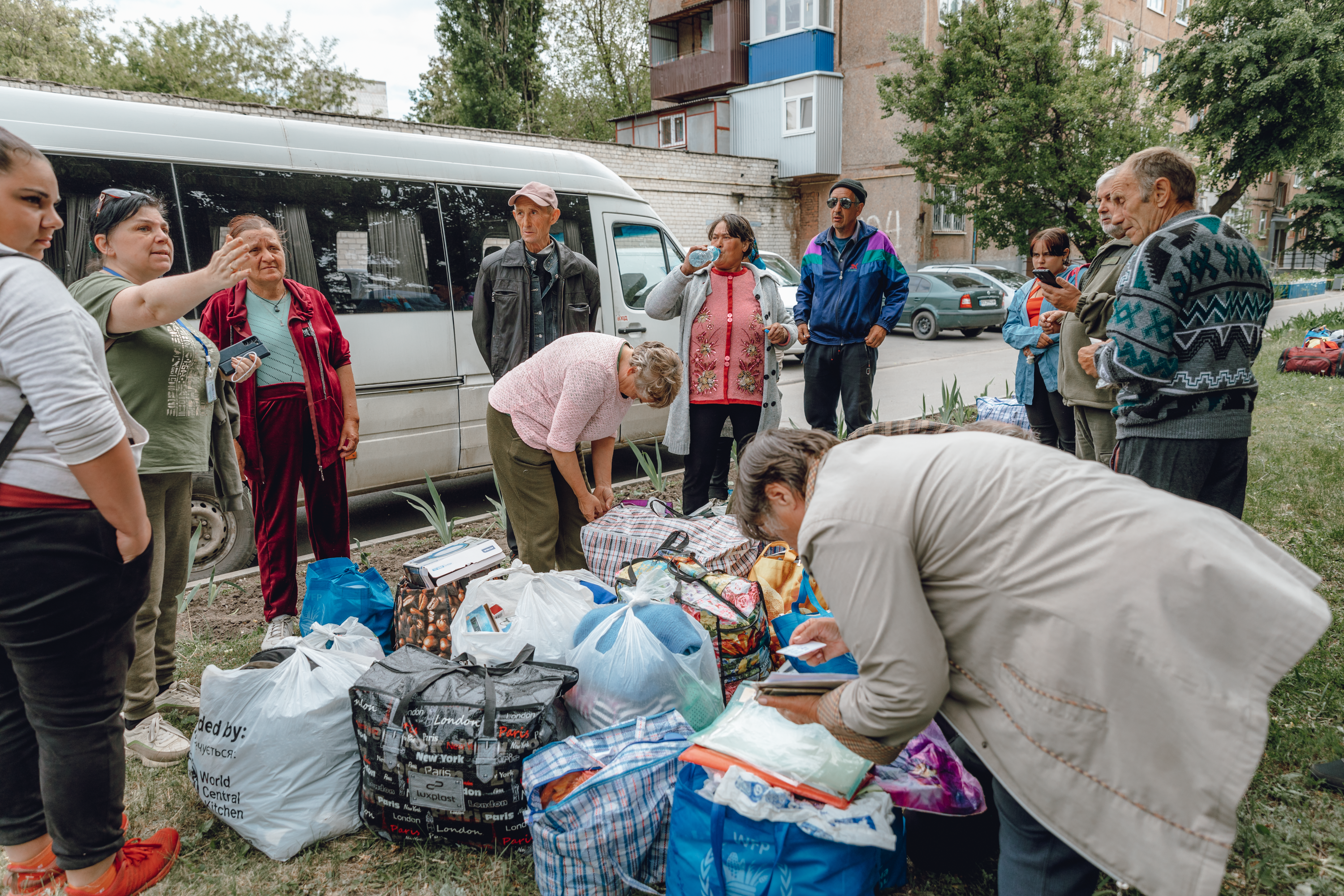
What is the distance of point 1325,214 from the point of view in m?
24.6

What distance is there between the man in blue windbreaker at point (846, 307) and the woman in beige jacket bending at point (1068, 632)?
3.37 meters

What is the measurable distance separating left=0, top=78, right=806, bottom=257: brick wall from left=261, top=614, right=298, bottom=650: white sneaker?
41.4 ft

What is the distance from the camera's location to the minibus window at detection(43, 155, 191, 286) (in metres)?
3.75

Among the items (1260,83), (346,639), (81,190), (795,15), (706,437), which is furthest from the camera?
(795,15)

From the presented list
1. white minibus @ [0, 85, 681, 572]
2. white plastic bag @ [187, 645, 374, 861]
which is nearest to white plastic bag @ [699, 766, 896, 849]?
white plastic bag @ [187, 645, 374, 861]

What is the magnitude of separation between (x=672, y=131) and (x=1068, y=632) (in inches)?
1123

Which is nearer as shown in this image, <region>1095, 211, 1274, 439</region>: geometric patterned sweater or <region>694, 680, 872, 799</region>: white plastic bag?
<region>694, 680, 872, 799</region>: white plastic bag

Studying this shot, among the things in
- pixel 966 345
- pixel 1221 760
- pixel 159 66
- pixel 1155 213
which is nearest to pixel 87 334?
pixel 1221 760

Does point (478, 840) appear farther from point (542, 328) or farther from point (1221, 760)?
point (542, 328)

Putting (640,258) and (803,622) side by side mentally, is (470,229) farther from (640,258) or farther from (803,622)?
(803,622)

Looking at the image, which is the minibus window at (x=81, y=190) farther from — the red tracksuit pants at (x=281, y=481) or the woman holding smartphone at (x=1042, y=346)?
the woman holding smartphone at (x=1042, y=346)

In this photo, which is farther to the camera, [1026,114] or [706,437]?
[1026,114]

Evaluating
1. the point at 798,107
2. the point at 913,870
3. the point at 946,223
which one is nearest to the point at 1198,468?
the point at 913,870

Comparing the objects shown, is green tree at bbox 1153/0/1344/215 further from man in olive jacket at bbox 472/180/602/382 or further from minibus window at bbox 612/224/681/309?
Answer: man in olive jacket at bbox 472/180/602/382
